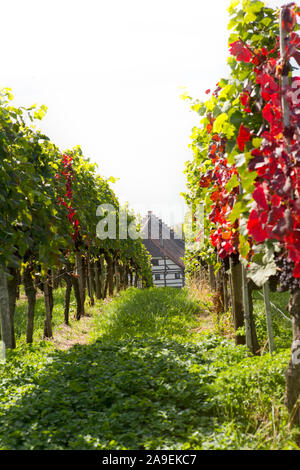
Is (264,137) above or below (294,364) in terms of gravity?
above

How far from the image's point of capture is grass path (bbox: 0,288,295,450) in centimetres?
324

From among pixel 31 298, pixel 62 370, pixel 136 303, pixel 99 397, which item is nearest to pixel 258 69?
pixel 99 397

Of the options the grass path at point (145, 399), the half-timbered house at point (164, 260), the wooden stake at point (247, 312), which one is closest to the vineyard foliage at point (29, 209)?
the grass path at point (145, 399)

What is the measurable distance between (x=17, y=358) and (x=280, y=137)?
4351 mm

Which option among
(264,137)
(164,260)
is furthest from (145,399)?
(164,260)

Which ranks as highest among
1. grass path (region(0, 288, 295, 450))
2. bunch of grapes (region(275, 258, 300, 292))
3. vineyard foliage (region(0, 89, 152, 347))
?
vineyard foliage (region(0, 89, 152, 347))

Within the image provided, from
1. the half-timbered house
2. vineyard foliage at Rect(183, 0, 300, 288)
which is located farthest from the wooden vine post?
the half-timbered house

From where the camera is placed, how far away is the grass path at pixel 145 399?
324 cm

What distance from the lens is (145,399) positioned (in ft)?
13.0

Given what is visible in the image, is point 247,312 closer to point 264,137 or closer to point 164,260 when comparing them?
point 264,137

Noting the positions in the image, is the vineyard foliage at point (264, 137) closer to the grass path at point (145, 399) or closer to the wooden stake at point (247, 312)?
the grass path at point (145, 399)

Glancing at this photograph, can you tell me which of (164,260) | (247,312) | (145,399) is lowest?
(145,399)

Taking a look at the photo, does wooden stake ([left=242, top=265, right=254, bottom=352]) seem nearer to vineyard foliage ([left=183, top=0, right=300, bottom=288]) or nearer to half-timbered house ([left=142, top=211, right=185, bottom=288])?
vineyard foliage ([left=183, top=0, right=300, bottom=288])

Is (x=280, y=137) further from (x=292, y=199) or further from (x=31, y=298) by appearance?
(x=31, y=298)
